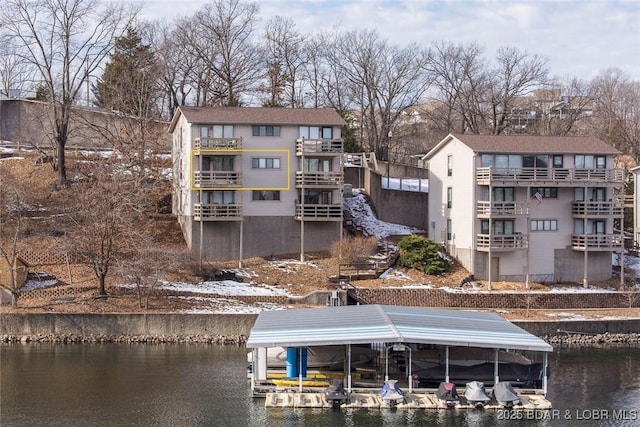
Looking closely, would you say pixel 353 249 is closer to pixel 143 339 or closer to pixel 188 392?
pixel 143 339

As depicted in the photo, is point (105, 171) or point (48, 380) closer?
point (48, 380)

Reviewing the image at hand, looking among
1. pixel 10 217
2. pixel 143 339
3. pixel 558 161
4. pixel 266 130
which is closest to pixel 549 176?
pixel 558 161

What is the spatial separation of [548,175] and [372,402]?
84.7 feet

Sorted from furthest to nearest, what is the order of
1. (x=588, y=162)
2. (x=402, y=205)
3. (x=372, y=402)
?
(x=402, y=205) → (x=588, y=162) → (x=372, y=402)

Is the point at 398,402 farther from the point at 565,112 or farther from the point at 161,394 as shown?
the point at 565,112

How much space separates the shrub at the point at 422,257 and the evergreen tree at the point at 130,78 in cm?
2407

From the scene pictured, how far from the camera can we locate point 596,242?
53.3 metres

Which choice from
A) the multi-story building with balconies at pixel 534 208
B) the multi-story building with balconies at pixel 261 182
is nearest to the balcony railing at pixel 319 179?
the multi-story building with balconies at pixel 261 182

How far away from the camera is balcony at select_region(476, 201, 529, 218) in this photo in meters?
51.8

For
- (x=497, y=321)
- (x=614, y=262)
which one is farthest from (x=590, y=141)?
(x=497, y=321)

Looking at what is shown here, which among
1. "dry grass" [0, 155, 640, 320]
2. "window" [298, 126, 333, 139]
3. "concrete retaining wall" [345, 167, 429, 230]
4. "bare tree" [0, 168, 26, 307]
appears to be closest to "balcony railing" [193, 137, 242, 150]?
"window" [298, 126, 333, 139]

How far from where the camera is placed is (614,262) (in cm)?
5697

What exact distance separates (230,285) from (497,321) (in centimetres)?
1643

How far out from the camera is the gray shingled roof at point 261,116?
178 feet
